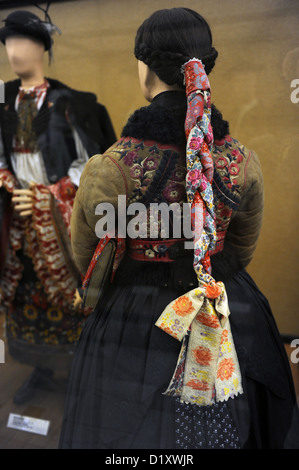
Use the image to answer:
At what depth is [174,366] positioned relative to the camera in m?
0.96

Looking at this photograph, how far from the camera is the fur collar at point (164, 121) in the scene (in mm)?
878

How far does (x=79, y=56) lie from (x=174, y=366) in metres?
0.90

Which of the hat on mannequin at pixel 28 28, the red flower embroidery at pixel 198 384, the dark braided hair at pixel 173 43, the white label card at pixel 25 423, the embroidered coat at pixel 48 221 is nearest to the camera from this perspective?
the dark braided hair at pixel 173 43

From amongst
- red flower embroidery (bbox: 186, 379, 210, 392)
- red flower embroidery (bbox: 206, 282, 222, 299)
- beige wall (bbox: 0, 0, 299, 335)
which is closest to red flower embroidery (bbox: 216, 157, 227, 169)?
beige wall (bbox: 0, 0, 299, 335)

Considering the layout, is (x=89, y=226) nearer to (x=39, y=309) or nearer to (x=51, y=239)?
(x=51, y=239)

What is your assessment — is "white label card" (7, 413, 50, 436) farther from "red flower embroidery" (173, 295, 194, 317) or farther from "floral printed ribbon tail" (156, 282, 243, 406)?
"red flower embroidery" (173, 295, 194, 317)

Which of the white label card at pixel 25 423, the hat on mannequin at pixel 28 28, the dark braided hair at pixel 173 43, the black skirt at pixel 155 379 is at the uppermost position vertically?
the hat on mannequin at pixel 28 28

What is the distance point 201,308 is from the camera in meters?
0.89

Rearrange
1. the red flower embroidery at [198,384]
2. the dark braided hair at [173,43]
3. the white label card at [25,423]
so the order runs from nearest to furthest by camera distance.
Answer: the dark braided hair at [173,43] → the red flower embroidery at [198,384] → the white label card at [25,423]

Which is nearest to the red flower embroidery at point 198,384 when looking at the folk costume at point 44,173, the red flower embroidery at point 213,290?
the red flower embroidery at point 213,290

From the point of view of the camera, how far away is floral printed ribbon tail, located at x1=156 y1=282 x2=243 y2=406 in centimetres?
89

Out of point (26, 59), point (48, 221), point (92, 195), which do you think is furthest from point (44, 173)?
point (92, 195)

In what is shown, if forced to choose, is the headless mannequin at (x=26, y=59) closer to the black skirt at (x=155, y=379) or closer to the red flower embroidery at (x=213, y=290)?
the black skirt at (x=155, y=379)

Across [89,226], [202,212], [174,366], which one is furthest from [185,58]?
[174,366]
